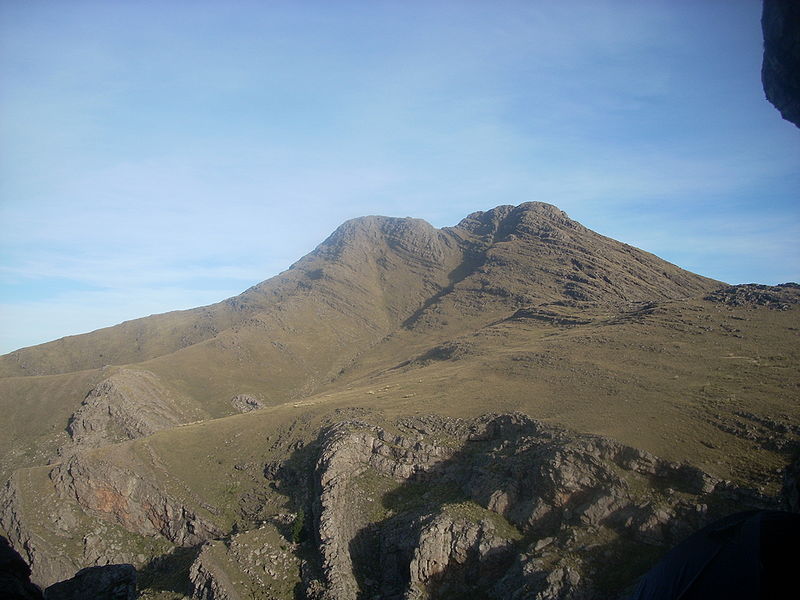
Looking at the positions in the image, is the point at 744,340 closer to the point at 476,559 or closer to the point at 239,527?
the point at 476,559

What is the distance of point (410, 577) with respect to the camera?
39.5 m

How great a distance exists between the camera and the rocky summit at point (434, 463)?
34.2 meters

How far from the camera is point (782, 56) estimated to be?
24219mm

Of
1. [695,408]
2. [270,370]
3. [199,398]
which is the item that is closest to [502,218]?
[270,370]

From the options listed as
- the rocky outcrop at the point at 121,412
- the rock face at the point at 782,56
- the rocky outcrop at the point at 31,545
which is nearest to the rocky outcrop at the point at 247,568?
the rocky outcrop at the point at 31,545

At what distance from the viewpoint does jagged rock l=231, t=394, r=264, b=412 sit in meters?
103

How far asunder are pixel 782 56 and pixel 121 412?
10691 cm

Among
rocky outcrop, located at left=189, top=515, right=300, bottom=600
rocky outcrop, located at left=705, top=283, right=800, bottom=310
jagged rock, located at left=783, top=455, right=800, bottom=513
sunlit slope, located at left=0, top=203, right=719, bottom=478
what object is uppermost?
sunlit slope, located at left=0, top=203, right=719, bottom=478

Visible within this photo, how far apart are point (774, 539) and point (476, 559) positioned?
26.0 m

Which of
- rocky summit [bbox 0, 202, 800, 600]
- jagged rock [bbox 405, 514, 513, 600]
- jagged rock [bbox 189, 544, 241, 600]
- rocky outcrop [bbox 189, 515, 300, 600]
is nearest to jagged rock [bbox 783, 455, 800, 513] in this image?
rocky summit [bbox 0, 202, 800, 600]

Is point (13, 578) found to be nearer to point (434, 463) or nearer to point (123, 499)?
point (434, 463)

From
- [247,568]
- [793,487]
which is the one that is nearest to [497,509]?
[793,487]

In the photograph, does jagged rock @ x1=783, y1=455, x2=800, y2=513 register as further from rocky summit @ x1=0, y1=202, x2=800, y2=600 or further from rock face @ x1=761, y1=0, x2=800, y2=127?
rock face @ x1=761, y1=0, x2=800, y2=127

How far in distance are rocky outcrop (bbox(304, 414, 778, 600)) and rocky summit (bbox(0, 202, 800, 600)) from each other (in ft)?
0.56
